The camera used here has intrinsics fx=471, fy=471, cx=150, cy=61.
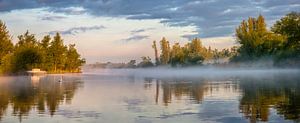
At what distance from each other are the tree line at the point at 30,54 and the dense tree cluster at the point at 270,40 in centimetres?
6403

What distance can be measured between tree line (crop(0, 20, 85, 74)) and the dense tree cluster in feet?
210

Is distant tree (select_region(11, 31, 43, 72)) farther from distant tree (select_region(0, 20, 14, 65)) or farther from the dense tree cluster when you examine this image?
the dense tree cluster

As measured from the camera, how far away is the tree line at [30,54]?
117 m

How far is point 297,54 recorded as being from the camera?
12650 cm

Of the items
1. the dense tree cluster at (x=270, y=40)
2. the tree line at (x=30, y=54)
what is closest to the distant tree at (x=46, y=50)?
the tree line at (x=30, y=54)

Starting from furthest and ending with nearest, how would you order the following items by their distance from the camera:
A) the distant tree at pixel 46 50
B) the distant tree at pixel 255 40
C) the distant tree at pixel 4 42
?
1. the distant tree at pixel 255 40
2. the distant tree at pixel 46 50
3. the distant tree at pixel 4 42

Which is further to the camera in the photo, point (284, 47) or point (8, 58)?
point (284, 47)

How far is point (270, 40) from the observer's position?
158 m

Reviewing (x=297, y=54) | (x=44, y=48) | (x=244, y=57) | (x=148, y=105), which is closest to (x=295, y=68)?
(x=297, y=54)

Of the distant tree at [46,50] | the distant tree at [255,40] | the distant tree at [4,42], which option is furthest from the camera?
the distant tree at [255,40]

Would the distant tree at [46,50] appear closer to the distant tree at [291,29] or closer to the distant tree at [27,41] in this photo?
the distant tree at [27,41]

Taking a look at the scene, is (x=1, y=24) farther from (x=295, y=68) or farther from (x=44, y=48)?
(x=295, y=68)

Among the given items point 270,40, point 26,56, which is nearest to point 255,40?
point 270,40

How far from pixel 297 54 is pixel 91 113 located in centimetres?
11043
